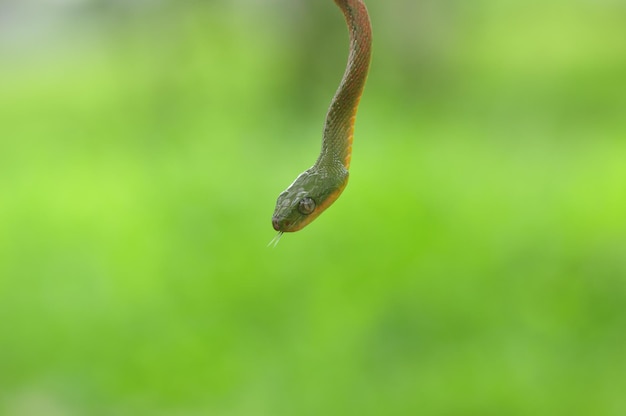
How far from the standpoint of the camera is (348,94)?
2.42 m

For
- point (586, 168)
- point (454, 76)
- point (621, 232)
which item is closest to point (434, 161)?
point (586, 168)

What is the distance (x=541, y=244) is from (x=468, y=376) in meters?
1.89

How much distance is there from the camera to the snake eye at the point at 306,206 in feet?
8.38

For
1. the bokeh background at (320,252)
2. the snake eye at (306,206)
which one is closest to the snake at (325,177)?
the snake eye at (306,206)

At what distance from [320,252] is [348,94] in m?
5.48

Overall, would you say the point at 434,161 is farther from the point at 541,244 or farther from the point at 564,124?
the point at 564,124

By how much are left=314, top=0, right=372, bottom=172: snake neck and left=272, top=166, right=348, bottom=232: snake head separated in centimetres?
4

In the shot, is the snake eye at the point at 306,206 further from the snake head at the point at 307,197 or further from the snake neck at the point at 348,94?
the snake neck at the point at 348,94

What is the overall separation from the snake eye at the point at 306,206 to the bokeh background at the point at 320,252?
151 inches

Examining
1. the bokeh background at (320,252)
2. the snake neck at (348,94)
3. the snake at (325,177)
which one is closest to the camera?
the snake neck at (348,94)

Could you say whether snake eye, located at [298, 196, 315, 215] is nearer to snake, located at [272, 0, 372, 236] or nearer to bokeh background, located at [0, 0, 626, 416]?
snake, located at [272, 0, 372, 236]

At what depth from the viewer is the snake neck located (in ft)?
6.79

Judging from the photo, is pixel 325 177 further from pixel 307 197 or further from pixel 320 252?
pixel 320 252

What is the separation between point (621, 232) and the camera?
7.28 m
